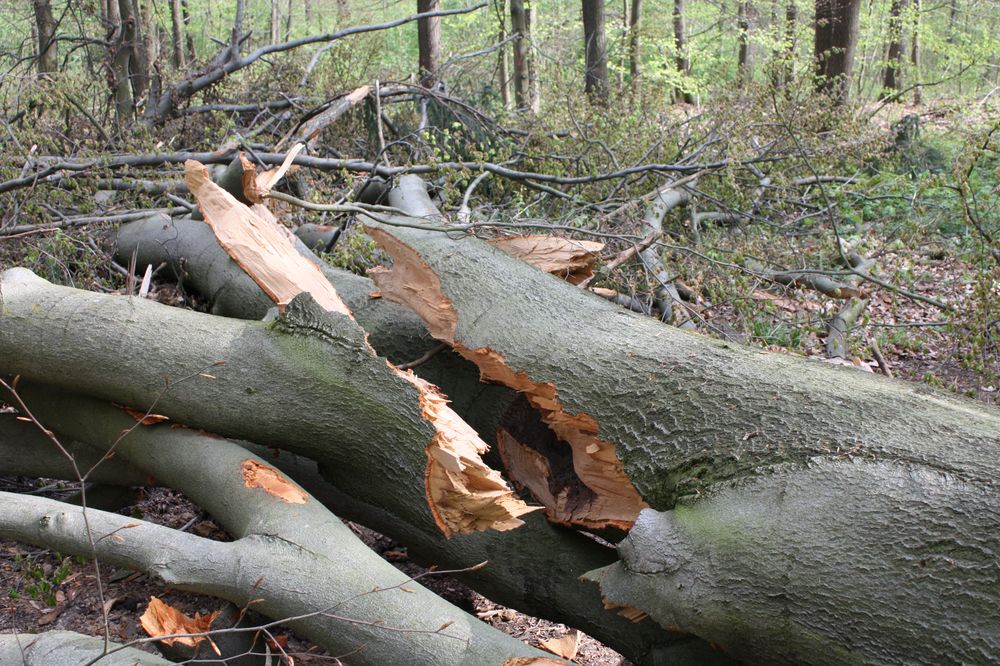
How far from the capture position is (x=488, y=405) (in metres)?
3.11

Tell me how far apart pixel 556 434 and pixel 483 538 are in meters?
0.45

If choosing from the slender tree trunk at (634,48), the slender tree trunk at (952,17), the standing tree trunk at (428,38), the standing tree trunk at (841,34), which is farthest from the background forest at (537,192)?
the slender tree trunk at (952,17)

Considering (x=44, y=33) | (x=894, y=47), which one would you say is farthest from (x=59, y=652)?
(x=894, y=47)

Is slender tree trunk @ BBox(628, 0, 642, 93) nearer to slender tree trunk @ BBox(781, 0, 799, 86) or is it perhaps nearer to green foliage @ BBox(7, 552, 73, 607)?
slender tree trunk @ BBox(781, 0, 799, 86)

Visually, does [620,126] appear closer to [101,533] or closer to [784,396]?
[784,396]

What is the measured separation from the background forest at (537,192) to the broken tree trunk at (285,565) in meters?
0.53

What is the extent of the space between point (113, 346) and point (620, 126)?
16.4 feet

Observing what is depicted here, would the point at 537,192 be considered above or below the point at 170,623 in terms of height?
above

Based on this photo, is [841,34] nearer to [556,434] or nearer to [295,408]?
[556,434]

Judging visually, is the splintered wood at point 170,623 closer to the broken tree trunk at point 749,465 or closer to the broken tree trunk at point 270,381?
the broken tree trunk at point 270,381

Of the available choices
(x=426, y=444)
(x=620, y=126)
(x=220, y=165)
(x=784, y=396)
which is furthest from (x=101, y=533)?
(x=620, y=126)

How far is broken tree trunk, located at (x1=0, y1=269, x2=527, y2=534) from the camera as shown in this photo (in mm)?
2777

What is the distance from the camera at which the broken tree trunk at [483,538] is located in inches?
106

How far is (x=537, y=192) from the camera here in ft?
19.5
